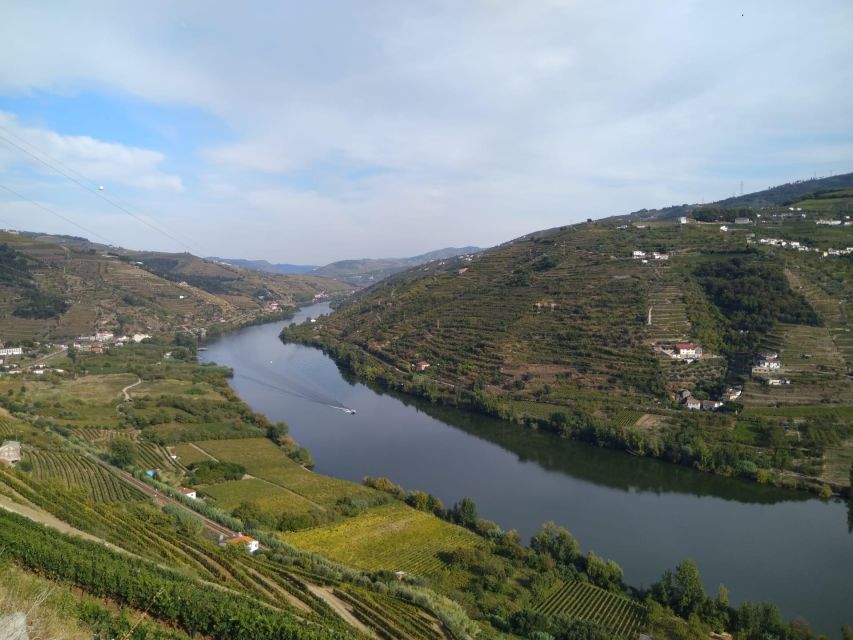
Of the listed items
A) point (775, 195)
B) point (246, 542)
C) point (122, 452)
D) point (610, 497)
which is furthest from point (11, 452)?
point (775, 195)

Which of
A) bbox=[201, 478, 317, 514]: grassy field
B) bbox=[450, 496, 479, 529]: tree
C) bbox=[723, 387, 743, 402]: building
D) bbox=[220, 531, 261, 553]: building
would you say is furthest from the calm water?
bbox=[220, 531, 261, 553]: building

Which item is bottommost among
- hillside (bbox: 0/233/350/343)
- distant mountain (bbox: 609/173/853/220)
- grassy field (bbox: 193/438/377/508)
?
grassy field (bbox: 193/438/377/508)

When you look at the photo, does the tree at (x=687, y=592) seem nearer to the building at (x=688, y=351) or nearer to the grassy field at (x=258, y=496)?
the grassy field at (x=258, y=496)

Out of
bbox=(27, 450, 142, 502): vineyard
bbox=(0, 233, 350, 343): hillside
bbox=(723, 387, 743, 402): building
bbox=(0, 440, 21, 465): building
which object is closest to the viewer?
bbox=(27, 450, 142, 502): vineyard

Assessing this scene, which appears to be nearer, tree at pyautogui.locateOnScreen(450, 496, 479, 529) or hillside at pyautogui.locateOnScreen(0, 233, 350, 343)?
tree at pyautogui.locateOnScreen(450, 496, 479, 529)

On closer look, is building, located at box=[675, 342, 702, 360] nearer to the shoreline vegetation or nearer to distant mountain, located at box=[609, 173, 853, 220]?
the shoreline vegetation

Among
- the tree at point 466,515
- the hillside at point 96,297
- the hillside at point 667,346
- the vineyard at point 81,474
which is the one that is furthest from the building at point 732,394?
the hillside at point 96,297

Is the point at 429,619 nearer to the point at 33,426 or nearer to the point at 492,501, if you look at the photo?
the point at 492,501

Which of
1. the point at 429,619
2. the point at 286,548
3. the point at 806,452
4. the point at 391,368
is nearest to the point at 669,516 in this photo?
the point at 806,452
